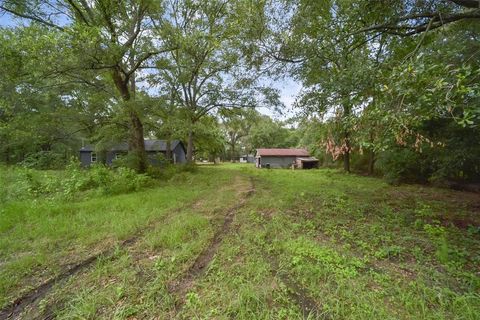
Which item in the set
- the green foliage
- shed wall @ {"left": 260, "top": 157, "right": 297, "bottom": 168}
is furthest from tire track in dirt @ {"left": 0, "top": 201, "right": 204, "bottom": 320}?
shed wall @ {"left": 260, "top": 157, "right": 297, "bottom": 168}

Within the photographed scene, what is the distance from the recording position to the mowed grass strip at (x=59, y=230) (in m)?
2.90

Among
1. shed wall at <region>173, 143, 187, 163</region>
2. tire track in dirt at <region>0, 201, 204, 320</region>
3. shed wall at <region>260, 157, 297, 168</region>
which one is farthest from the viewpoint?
shed wall at <region>260, 157, 297, 168</region>

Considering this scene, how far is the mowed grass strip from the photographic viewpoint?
9.52ft

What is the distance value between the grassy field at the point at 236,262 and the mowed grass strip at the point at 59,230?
0.07 ft

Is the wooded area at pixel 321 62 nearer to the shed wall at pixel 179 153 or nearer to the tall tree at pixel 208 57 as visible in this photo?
the tall tree at pixel 208 57

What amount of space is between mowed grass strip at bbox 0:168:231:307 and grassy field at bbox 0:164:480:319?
0.07ft

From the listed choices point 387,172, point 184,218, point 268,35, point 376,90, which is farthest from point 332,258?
point 387,172

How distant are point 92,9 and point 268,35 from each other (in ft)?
23.4

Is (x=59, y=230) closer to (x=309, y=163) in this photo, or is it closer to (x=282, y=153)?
(x=309, y=163)

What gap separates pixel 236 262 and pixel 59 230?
356 cm

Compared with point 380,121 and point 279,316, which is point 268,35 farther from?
point 279,316

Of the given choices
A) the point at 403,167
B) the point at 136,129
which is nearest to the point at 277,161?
the point at 403,167

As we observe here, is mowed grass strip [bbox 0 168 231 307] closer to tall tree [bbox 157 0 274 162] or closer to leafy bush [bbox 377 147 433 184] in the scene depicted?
tall tree [bbox 157 0 274 162]

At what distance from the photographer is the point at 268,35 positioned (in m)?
5.42
